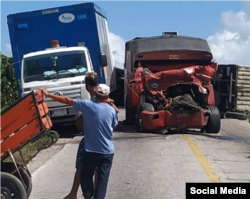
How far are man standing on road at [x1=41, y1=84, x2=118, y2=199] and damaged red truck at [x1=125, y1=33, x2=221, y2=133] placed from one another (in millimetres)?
8785

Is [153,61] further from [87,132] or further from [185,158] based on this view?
[87,132]

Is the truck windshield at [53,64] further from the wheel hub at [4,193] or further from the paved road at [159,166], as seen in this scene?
the wheel hub at [4,193]

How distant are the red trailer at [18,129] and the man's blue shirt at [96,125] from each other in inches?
25.0

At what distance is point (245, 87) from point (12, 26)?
10037 millimetres

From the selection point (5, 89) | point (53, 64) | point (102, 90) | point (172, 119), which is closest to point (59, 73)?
point (53, 64)

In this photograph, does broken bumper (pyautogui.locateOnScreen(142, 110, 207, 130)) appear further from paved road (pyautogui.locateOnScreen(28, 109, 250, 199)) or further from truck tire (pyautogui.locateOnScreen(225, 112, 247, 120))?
truck tire (pyautogui.locateOnScreen(225, 112, 247, 120))

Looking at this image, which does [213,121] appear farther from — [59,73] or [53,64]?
[53,64]

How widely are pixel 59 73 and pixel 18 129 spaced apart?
9.25 meters

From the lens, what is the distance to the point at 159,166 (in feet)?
35.3

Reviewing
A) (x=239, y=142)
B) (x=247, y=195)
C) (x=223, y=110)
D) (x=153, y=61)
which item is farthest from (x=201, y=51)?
(x=247, y=195)

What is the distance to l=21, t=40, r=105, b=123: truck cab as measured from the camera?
1612 cm

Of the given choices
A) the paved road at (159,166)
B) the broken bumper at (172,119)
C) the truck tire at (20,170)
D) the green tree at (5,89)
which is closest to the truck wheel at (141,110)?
the broken bumper at (172,119)

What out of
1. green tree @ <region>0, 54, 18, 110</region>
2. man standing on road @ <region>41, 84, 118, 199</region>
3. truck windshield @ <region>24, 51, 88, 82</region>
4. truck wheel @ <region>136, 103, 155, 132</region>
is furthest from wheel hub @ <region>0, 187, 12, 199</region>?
green tree @ <region>0, 54, 18, 110</region>

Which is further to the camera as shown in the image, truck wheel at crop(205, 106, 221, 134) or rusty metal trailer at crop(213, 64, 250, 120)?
rusty metal trailer at crop(213, 64, 250, 120)
